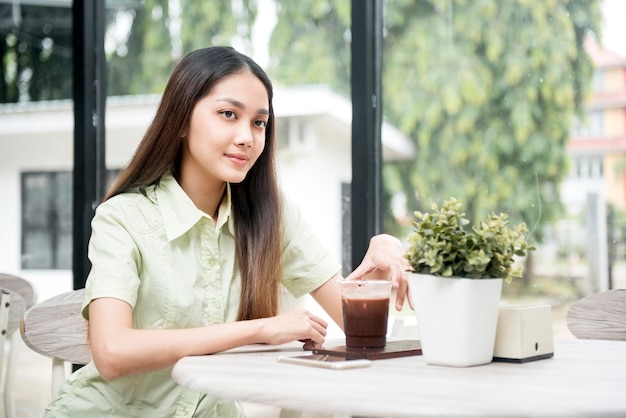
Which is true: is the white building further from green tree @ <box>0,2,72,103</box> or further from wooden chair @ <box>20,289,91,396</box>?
wooden chair @ <box>20,289,91,396</box>

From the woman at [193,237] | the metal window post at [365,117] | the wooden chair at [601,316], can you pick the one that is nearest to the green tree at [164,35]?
the metal window post at [365,117]

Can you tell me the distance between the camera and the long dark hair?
1769mm

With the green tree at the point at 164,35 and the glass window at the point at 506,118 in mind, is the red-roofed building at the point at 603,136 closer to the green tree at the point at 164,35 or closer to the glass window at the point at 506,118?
the glass window at the point at 506,118

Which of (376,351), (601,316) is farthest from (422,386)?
(601,316)

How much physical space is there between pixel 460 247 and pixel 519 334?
197 millimetres

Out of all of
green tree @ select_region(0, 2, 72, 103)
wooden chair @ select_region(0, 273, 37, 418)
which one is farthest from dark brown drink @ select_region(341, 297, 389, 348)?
green tree @ select_region(0, 2, 72, 103)

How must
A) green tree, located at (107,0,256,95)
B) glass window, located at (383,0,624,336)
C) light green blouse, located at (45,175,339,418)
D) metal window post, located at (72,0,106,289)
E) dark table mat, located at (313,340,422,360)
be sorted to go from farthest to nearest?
metal window post, located at (72,0,106,289), green tree, located at (107,0,256,95), glass window, located at (383,0,624,336), light green blouse, located at (45,175,339,418), dark table mat, located at (313,340,422,360)

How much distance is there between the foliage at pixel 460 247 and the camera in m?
1.29

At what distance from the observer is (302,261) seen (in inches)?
77.7

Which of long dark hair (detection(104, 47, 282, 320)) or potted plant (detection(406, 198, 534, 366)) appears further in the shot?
long dark hair (detection(104, 47, 282, 320))

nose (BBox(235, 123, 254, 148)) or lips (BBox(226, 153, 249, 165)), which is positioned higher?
nose (BBox(235, 123, 254, 148))

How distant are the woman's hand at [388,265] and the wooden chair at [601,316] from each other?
53 cm

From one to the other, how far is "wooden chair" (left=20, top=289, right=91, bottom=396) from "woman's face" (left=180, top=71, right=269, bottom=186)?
0.48 metres

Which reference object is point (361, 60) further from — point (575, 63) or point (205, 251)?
point (205, 251)
